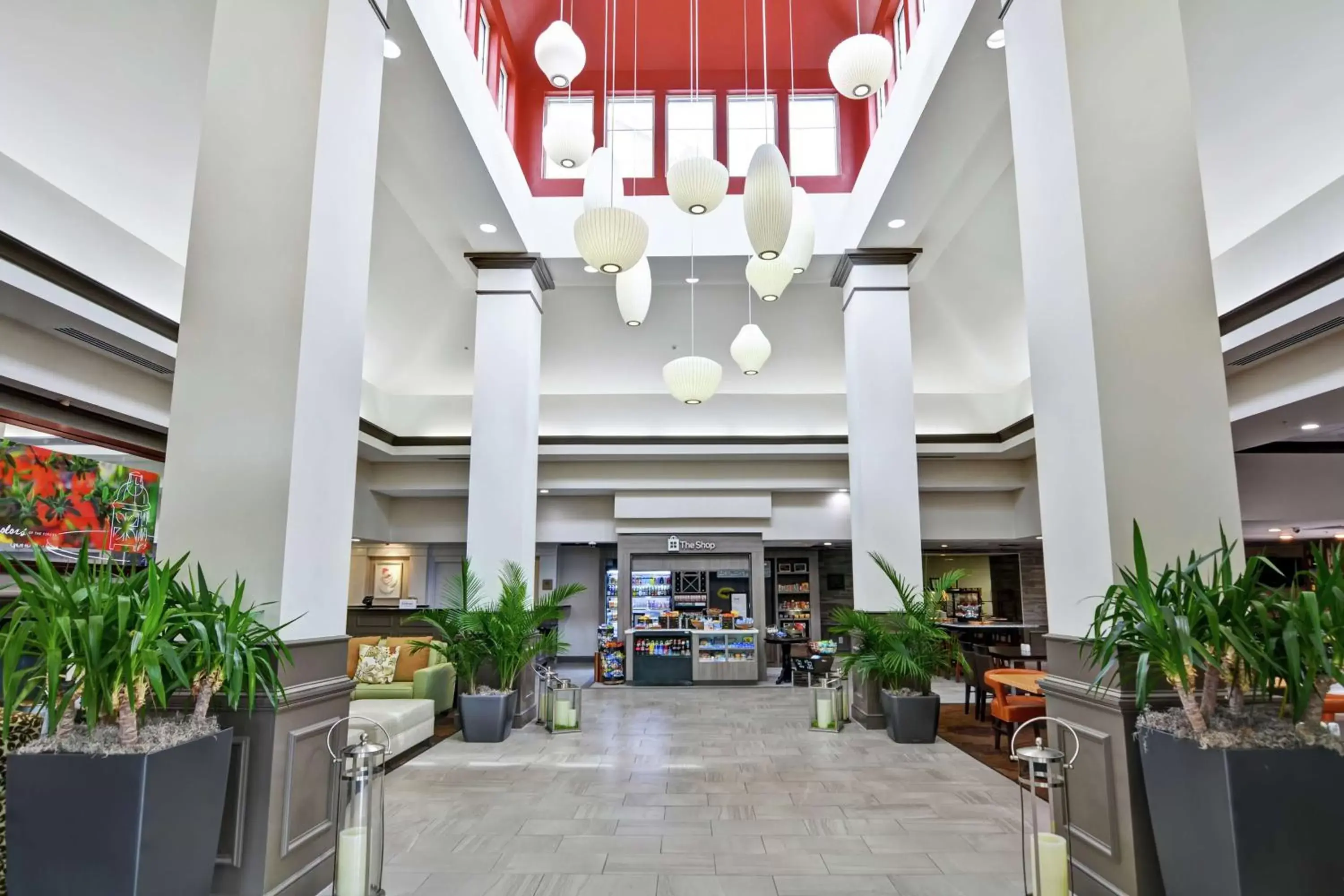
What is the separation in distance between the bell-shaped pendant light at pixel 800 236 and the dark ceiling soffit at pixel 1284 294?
2.97 m

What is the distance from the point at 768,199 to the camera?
5.04 metres

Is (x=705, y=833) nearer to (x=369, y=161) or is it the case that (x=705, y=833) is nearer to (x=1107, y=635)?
(x=1107, y=635)

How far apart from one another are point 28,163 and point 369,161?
140 inches

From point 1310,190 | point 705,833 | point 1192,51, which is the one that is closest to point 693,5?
point 1192,51

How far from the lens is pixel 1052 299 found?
376cm

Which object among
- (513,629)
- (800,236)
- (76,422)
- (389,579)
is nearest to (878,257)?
(800,236)

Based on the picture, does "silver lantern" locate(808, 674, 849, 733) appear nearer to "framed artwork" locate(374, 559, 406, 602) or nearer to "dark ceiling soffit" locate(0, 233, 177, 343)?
"dark ceiling soffit" locate(0, 233, 177, 343)

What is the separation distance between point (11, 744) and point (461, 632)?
14.2 ft

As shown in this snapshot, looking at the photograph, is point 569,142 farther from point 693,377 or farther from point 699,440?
point 699,440

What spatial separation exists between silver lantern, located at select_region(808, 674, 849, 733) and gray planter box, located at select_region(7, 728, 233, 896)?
6.00 metres

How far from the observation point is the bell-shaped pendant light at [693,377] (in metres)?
7.55

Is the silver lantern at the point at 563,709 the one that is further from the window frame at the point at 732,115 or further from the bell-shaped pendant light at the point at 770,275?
the window frame at the point at 732,115

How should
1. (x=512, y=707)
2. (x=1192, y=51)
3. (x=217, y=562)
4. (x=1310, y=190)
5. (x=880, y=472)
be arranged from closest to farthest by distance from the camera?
(x=217, y=562)
(x=1192, y=51)
(x=1310, y=190)
(x=512, y=707)
(x=880, y=472)

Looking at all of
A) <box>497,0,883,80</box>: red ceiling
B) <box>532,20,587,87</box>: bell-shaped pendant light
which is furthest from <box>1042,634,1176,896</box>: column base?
<box>497,0,883,80</box>: red ceiling
